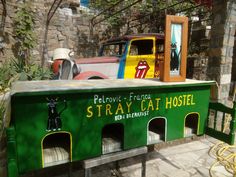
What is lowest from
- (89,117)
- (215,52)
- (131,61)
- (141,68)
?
(89,117)

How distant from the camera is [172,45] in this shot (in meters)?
3.27

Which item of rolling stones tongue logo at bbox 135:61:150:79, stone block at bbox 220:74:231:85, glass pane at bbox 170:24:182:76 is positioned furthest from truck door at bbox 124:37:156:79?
glass pane at bbox 170:24:182:76

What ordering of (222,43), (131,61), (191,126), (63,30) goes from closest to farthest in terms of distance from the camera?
(191,126) < (222,43) < (131,61) < (63,30)

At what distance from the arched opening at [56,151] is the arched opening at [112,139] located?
44 centimetres

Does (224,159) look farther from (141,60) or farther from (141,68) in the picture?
(141,60)

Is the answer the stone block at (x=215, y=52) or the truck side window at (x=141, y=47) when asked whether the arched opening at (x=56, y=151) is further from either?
the stone block at (x=215, y=52)

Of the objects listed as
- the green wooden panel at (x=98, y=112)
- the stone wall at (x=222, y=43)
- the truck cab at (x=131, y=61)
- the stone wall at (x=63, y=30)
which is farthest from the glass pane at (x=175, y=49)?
the stone wall at (x=63, y=30)

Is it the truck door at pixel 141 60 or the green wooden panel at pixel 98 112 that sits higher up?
the truck door at pixel 141 60

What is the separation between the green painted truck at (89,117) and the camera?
208 cm

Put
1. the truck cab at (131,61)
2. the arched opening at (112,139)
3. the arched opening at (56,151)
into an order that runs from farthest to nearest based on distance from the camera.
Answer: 1. the truck cab at (131,61)
2. the arched opening at (112,139)
3. the arched opening at (56,151)

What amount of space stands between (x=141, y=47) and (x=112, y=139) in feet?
10.7

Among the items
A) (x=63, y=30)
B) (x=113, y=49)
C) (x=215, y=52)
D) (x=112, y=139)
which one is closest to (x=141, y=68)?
(x=113, y=49)

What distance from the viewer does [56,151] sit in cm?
252

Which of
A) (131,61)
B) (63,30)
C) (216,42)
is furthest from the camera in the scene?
(63,30)
